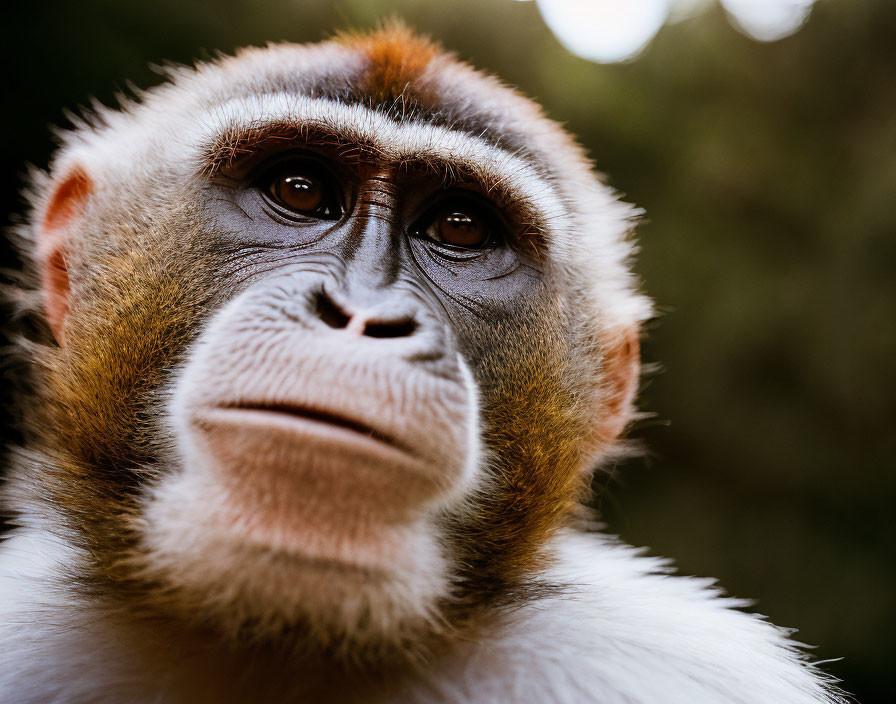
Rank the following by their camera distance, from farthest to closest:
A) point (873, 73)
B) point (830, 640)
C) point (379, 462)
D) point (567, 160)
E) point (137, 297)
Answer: point (873, 73) → point (830, 640) → point (567, 160) → point (137, 297) → point (379, 462)

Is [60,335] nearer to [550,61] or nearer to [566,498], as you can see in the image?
[566,498]

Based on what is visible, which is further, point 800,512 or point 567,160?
point 800,512

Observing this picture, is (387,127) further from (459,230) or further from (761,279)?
(761,279)

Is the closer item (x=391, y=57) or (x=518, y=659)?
(x=518, y=659)

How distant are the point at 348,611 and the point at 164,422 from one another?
1.22 feet

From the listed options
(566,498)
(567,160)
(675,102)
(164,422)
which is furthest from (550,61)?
(164,422)

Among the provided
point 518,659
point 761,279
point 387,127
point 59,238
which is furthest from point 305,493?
A: point 761,279

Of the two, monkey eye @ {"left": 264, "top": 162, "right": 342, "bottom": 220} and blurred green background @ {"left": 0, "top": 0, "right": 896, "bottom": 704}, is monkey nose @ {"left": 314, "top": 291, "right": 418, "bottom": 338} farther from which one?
blurred green background @ {"left": 0, "top": 0, "right": 896, "bottom": 704}

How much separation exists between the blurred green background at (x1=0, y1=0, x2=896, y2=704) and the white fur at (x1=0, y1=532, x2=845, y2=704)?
2.57 meters

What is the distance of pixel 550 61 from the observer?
155 inches

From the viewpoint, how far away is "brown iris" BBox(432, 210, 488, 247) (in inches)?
52.2

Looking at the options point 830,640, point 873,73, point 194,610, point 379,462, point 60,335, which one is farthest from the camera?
point 873,73

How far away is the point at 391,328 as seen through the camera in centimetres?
98

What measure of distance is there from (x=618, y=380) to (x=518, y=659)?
63 cm
